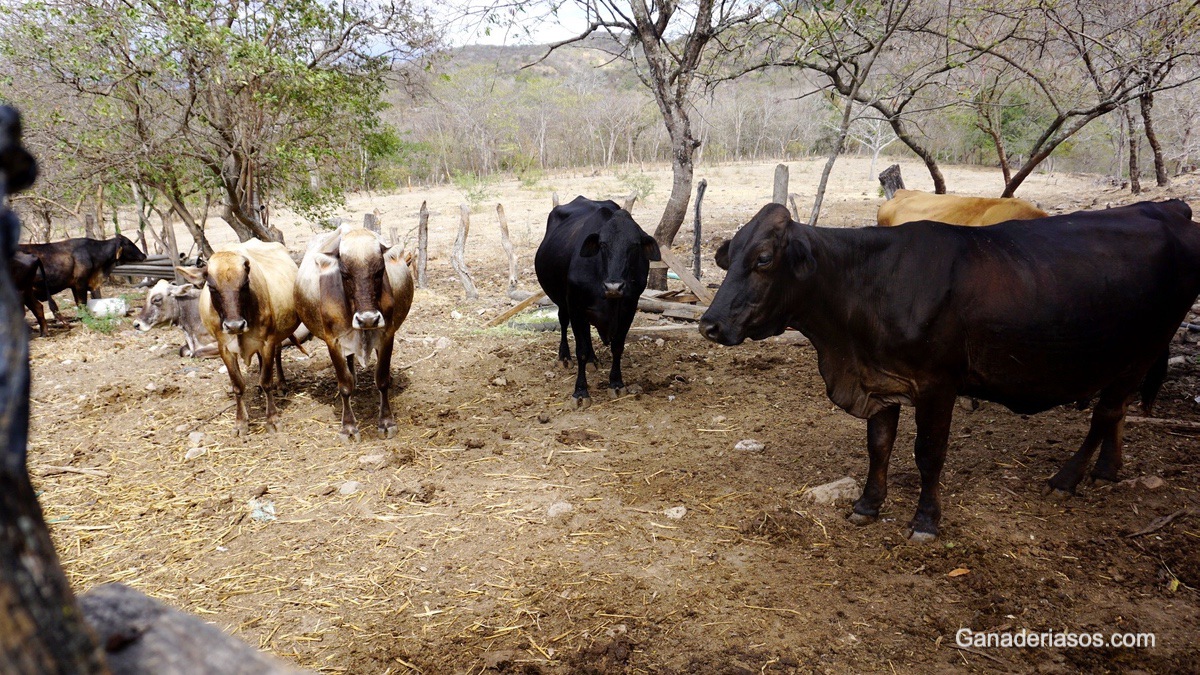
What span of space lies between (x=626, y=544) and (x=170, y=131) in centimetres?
947

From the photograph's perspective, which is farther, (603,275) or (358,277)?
(603,275)

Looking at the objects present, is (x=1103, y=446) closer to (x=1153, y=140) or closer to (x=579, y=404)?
(x=579, y=404)

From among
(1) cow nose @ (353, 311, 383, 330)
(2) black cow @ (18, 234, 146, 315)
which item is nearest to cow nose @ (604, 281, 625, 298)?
(1) cow nose @ (353, 311, 383, 330)

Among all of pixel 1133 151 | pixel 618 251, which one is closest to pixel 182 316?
pixel 618 251

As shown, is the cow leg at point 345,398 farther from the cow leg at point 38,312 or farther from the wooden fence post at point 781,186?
the wooden fence post at point 781,186

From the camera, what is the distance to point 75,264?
11211 mm

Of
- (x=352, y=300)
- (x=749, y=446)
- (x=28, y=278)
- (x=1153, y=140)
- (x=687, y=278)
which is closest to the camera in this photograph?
(x=749, y=446)

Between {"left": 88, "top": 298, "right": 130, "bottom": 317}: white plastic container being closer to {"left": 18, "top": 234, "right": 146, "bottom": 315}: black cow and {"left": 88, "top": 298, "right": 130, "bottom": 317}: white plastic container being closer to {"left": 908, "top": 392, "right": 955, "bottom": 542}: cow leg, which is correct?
{"left": 18, "top": 234, "right": 146, "bottom": 315}: black cow

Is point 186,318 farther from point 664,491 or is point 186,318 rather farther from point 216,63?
point 664,491

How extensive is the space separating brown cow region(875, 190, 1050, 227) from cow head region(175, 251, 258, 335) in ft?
19.4

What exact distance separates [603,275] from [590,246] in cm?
31

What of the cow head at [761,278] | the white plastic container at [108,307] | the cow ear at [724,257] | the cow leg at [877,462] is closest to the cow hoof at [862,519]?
the cow leg at [877,462]

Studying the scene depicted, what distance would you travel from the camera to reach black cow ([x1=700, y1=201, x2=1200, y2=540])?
12.1ft

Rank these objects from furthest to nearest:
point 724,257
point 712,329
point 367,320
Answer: point 367,320 < point 724,257 < point 712,329
